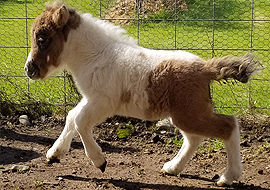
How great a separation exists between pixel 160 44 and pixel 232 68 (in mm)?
3620

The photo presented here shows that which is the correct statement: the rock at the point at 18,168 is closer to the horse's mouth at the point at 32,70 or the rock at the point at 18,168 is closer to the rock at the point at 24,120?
the horse's mouth at the point at 32,70

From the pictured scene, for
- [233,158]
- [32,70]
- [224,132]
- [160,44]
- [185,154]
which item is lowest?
[185,154]

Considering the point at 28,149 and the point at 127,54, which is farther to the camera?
the point at 28,149

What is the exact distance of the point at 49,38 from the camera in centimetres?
518

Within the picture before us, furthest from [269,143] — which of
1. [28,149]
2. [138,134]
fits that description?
[28,149]

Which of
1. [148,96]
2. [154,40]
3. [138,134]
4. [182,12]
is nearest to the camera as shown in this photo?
[148,96]

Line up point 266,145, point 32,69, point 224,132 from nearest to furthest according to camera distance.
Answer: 1. point 224,132
2. point 32,69
3. point 266,145

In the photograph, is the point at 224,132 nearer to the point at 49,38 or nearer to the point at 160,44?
the point at 49,38

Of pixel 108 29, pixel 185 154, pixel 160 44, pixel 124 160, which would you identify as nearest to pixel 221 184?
pixel 185 154

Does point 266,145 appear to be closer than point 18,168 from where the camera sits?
No

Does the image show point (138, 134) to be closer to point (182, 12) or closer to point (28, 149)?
point (28, 149)

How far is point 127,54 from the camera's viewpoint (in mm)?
5117

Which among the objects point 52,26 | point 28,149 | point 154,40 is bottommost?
point 28,149

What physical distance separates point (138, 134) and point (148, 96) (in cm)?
169
